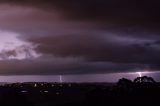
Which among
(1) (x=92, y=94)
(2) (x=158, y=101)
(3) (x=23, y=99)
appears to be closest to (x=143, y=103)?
(2) (x=158, y=101)

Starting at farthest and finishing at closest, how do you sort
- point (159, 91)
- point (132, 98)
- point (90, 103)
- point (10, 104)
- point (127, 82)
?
1. point (127, 82)
2. point (159, 91)
3. point (132, 98)
4. point (90, 103)
5. point (10, 104)

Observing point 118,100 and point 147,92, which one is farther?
point 147,92

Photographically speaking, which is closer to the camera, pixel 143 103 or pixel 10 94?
pixel 10 94

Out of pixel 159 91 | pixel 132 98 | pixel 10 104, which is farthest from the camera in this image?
pixel 159 91

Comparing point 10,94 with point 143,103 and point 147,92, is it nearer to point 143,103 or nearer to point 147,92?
point 143,103

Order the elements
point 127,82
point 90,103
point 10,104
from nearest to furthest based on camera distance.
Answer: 1. point 10,104
2. point 90,103
3. point 127,82

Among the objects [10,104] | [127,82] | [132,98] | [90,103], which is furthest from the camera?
[127,82]

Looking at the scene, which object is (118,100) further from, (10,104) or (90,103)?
(10,104)

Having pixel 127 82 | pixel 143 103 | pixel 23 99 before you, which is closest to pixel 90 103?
pixel 143 103
